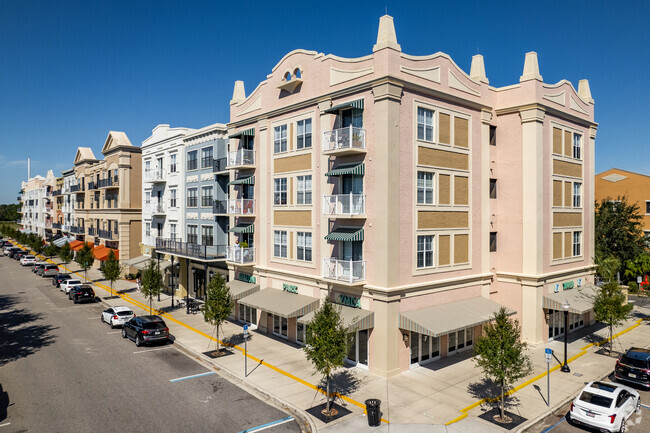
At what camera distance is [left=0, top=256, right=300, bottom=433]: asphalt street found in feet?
52.6

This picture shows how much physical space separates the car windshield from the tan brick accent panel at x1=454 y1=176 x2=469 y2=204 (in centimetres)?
1143

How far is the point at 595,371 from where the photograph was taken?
71.6 feet

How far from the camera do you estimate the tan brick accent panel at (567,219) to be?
92.6 ft

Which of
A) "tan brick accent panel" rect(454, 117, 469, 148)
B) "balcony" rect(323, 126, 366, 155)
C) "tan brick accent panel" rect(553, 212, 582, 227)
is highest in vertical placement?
"tan brick accent panel" rect(454, 117, 469, 148)

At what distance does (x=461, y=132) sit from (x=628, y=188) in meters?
36.8

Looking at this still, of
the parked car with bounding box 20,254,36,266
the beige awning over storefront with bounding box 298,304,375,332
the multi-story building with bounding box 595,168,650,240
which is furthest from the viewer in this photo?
the parked car with bounding box 20,254,36,266

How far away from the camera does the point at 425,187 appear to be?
912 inches

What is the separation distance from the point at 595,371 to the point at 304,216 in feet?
55.8

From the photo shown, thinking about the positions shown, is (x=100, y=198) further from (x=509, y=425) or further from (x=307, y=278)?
(x=509, y=425)

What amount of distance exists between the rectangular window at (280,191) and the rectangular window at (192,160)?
13422 mm

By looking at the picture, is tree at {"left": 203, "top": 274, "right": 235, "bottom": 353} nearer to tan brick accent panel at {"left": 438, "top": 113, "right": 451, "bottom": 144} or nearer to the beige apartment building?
tan brick accent panel at {"left": 438, "top": 113, "right": 451, "bottom": 144}

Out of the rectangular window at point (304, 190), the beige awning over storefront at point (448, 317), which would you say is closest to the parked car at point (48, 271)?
the rectangular window at point (304, 190)

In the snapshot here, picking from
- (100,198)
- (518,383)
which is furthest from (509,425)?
(100,198)

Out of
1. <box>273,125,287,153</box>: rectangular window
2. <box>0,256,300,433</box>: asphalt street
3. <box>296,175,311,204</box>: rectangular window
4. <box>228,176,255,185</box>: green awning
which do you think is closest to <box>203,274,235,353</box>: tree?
<box>0,256,300,433</box>: asphalt street
